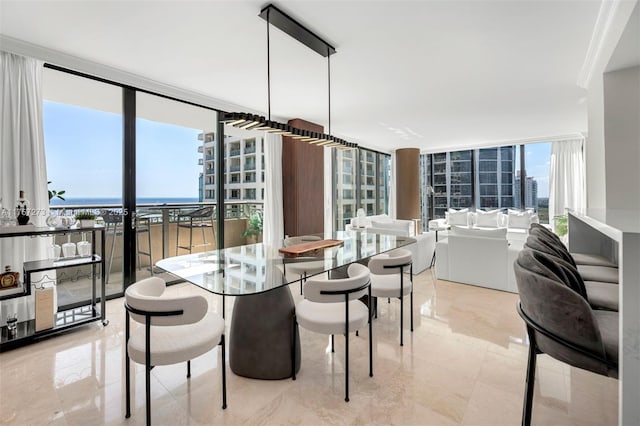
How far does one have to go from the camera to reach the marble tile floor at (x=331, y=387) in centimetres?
168

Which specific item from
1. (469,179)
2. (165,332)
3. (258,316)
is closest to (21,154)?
(165,332)

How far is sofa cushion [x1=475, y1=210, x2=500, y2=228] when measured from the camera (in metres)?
7.50

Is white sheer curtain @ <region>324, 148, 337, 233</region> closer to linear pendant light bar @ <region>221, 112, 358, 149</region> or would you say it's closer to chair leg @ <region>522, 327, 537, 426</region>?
linear pendant light bar @ <region>221, 112, 358, 149</region>

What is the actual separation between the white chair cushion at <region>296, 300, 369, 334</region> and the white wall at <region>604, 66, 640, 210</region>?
8.50 feet

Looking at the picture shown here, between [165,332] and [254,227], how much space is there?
12.2 ft

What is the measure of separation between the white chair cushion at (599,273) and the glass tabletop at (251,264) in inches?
56.0

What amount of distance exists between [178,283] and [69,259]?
1.55 m

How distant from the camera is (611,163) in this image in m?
2.73

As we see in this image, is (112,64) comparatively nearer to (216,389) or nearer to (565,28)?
(216,389)

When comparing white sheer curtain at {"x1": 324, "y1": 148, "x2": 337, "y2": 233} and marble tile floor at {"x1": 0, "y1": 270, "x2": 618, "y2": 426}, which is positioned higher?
white sheer curtain at {"x1": 324, "y1": 148, "x2": 337, "y2": 233}

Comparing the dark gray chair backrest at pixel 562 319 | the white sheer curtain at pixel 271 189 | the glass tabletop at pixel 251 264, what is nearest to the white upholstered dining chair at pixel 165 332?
the glass tabletop at pixel 251 264

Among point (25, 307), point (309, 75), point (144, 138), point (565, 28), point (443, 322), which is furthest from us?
point (144, 138)

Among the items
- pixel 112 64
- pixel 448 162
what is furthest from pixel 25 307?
pixel 448 162

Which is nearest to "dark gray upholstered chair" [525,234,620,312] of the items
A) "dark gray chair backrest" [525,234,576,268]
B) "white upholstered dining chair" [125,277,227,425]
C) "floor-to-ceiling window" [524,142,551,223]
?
"dark gray chair backrest" [525,234,576,268]
